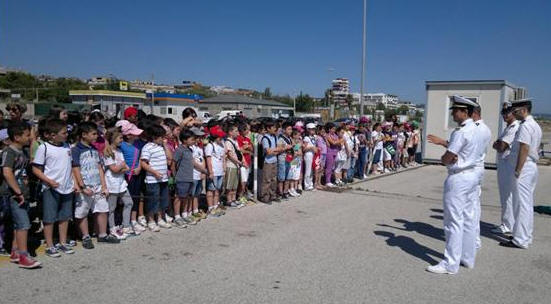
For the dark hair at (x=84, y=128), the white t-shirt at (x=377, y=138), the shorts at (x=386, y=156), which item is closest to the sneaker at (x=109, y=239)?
the dark hair at (x=84, y=128)

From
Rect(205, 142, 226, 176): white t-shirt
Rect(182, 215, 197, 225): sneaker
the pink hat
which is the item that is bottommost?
Rect(182, 215, 197, 225): sneaker

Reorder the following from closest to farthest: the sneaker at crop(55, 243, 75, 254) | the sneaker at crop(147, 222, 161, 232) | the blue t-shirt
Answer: the sneaker at crop(55, 243, 75, 254)
the blue t-shirt
the sneaker at crop(147, 222, 161, 232)

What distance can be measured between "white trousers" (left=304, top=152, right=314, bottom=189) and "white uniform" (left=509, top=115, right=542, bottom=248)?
4460mm

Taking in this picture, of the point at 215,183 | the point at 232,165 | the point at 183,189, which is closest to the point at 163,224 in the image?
the point at 183,189

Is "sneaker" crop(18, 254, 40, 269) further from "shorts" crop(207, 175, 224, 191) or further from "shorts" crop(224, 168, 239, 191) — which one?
"shorts" crop(224, 168, 239, 191)

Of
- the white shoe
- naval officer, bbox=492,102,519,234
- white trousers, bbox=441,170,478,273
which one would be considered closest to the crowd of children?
the white shoe

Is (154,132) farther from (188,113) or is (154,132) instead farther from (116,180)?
(188,113)

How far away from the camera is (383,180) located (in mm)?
11688

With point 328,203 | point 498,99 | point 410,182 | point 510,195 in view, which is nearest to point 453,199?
point 510,195

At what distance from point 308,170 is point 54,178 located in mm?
5836

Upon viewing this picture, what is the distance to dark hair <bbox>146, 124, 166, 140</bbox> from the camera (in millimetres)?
5855

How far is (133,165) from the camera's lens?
18.9ft

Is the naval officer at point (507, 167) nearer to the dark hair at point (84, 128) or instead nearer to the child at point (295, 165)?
the child at point (295, 165)

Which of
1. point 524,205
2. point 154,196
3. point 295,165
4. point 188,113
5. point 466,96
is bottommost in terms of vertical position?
point 154,196
